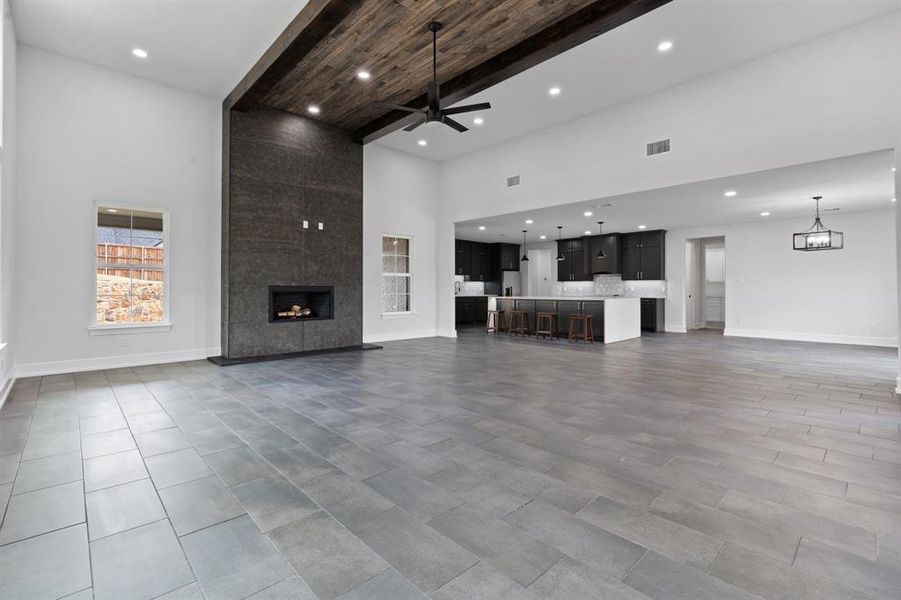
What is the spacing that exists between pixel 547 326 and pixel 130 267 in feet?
26.9

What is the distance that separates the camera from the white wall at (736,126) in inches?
183

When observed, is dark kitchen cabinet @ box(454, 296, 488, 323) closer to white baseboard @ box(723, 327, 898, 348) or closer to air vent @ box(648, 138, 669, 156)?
white baseboard @ box(723, 327, 898, 348)

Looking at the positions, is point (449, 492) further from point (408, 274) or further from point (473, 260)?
point (473, 260)

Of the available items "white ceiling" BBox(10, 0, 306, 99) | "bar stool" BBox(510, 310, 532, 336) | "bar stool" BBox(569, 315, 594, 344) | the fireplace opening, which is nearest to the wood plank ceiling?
"white ceiling" BBox(10, 0, 306, 99)

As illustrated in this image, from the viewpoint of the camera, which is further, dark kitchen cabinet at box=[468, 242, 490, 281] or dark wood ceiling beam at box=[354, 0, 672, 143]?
dark kitchen cabinet at box=[468, 242, 490, 281]

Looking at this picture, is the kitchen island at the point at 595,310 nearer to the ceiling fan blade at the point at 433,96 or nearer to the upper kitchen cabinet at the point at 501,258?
the upper kitchen cabinet at the point at 501,258

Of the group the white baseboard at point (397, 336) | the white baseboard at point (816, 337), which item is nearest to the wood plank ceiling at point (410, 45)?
the white baseboard at point (397, 336)

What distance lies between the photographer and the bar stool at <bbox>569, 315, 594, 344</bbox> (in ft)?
29.9

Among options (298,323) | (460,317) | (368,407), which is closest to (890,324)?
(460,317)

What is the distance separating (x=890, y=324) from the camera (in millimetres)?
8430

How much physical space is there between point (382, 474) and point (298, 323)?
517cm

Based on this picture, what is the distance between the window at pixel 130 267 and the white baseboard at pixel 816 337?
12.0 m

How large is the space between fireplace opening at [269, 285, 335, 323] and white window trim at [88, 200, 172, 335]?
142cm

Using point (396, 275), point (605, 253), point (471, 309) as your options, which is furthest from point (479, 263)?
point (396, 275)
